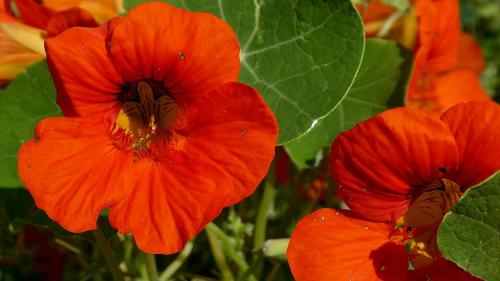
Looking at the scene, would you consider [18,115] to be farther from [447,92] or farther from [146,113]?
[447,92]

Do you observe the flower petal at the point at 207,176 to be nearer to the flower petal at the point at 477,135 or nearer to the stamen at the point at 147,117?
the stamen at the point at 147,117

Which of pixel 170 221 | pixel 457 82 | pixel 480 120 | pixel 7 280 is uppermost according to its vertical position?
pixel 480 120

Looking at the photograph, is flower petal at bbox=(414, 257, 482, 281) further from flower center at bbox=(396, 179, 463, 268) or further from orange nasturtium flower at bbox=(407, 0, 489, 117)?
orange nasturtium flower at bbox=(407, 0, 489, 117)

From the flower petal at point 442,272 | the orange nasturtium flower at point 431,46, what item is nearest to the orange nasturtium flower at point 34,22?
the orange nasturtium flower at point 431,46

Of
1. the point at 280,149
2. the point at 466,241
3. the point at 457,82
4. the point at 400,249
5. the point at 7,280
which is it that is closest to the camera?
the point at 466,241

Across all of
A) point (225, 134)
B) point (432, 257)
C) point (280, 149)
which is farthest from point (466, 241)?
point (280, 149)

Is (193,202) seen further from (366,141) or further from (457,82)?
(457,82)
